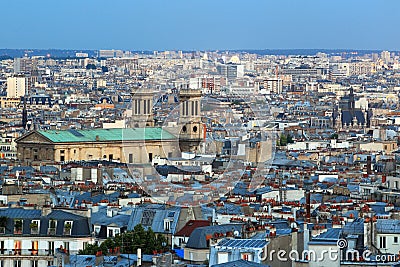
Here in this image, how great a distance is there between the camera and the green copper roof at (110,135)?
5831 centimetres

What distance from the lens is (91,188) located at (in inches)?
1403

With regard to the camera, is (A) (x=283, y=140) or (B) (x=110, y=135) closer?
(B) (x=110, y=135)

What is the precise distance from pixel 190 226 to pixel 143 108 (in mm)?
40821

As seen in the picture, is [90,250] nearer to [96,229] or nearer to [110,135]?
[96,229]

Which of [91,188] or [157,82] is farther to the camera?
[157,82]

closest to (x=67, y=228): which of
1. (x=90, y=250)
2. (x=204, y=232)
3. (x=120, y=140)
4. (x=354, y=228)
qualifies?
(x=90, y=250)

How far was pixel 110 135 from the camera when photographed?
6206cm

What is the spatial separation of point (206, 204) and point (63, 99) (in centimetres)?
13481

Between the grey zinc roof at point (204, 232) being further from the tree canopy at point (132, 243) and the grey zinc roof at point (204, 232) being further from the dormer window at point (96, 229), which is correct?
the dormer window at point (96, 229)

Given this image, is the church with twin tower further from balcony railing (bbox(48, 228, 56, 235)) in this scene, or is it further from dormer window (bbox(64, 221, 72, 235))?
balcony railing (bbox(48, 228, 56, 235))

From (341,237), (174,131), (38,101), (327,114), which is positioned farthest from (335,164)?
(38,101)

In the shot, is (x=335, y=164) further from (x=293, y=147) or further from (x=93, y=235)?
(x=93, y=235)

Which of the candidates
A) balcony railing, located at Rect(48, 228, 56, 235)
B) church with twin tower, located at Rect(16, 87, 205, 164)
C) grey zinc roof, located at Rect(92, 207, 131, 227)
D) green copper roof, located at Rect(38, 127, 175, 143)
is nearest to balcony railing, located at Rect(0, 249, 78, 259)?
balcony railing, located at Rect(48, 228, 56, 235)

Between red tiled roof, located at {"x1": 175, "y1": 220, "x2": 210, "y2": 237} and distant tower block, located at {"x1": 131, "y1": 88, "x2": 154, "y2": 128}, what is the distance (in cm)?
3720
